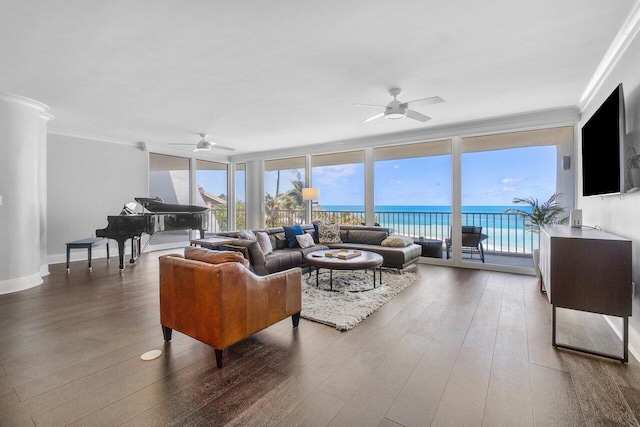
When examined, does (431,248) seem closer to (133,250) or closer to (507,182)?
(507,182)

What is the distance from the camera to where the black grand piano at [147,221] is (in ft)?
16.7

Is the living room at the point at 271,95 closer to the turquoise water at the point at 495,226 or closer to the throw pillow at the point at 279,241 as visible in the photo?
the turquoise water at the point at 495,226

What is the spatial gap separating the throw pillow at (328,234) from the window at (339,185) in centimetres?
132

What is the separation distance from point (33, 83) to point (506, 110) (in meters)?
6.32

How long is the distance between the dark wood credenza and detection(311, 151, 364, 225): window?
4578 mm

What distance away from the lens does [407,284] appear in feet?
13.9

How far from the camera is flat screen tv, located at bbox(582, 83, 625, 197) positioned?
2.40m

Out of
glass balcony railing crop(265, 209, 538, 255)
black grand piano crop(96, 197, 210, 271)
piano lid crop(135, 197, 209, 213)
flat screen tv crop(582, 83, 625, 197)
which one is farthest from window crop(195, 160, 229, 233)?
flat screen tv crop(582, 83, 625, 197)

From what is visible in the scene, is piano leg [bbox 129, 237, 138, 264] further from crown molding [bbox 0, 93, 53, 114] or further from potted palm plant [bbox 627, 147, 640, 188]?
potted palm plant [bbox 627, 147, 640, 188]

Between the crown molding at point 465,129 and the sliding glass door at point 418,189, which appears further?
the sliding glass door at point 418,189

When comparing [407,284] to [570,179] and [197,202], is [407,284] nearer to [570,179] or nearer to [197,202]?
[570,179]

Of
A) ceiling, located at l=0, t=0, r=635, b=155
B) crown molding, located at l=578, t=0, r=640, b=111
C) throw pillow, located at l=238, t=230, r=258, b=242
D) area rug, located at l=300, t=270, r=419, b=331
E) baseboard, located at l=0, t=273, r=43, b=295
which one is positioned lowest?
area rug, located at l=300, t=270, r=419, b=331

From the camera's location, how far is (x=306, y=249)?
5.14 meters

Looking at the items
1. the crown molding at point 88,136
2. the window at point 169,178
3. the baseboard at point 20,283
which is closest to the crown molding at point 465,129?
the window at point 169,178
